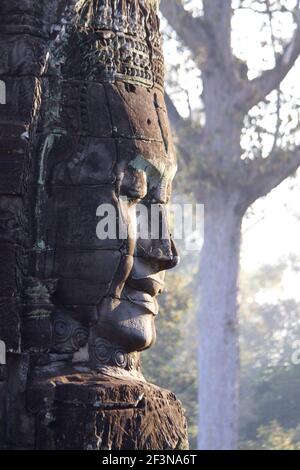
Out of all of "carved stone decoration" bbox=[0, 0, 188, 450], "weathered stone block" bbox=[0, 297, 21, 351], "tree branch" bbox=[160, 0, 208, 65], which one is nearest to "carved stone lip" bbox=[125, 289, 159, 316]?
"carved stone decoration" bbox=[0, 0, 188, 450]

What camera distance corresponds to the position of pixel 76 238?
241 inches

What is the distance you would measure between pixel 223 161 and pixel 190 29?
5.73ft

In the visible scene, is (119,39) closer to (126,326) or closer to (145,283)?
(145,283)

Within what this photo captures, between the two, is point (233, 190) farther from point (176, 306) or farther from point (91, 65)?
point (91, 65)

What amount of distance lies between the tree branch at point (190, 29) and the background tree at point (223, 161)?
12 mm

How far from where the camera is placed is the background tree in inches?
696

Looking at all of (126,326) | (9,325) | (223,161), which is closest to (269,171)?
(223,161)

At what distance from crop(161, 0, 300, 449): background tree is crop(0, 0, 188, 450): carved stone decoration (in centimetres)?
1136

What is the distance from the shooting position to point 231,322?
17.7 metres

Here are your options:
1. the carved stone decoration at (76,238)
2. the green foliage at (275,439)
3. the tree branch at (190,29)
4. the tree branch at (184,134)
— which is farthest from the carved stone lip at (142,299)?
the tree branch at (190,29)

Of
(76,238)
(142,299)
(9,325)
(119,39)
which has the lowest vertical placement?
(9,325)

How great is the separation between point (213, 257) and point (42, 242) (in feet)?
38.9

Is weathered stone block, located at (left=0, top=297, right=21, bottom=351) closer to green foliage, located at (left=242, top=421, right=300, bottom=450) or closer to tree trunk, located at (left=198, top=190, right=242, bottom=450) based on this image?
green foliage, located at (left=242, top=421, right=300, bottom=450)
